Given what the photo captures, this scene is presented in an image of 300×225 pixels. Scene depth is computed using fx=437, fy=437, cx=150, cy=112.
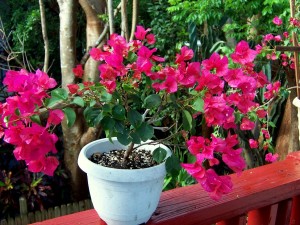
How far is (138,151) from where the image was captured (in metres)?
1.02

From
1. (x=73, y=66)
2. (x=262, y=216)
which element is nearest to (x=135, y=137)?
(x=262, y=216)

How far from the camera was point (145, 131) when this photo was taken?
850 millimetres

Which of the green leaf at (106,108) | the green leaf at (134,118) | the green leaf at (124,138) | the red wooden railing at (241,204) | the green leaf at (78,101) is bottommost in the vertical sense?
the red wooden railing at (241,204)

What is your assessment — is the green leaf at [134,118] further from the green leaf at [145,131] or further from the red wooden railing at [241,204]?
the red wooden railing at [241,204]

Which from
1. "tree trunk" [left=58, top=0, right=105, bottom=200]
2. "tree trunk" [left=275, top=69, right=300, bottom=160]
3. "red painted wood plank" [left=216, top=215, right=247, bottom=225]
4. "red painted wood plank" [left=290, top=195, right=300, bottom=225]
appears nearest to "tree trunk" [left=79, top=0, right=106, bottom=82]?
"tree trunk" [left=58, top=0, right=105, bottom=200]

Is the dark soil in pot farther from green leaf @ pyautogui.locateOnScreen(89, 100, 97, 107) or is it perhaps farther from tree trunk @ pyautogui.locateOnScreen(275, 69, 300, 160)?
tree trunk @ pyautogui.locateOnScreen(275, 69, 300, 160)

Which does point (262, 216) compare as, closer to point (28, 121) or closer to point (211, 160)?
point (211, 160)

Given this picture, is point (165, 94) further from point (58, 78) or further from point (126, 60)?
point (58, 78)

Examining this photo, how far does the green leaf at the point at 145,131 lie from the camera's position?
85 centimetres

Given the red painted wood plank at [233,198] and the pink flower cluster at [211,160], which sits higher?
the pink flower cluster at [211,160]

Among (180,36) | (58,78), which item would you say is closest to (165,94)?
(180,36)

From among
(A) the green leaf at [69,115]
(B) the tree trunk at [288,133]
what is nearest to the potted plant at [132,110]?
(A) the green leaf at [69,115]

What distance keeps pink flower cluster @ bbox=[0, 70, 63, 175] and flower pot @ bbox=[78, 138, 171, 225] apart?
12cm

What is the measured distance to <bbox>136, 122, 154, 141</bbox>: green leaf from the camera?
0.85m
